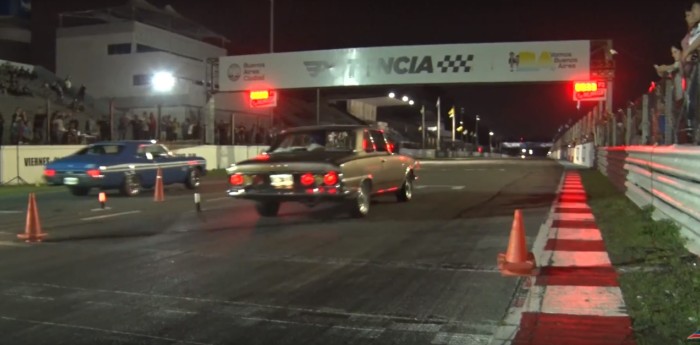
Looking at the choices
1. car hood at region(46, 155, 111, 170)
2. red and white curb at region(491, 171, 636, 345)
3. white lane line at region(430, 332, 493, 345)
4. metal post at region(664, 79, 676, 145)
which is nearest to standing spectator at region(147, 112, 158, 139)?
car hood at region(46, 155, 111, 170)

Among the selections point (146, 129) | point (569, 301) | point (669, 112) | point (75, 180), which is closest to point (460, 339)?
point (569, 301)

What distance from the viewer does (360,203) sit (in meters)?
12.1

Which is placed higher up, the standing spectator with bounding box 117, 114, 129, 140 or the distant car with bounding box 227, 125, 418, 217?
the standing spectator with bounding box 117, 114, 129, 140

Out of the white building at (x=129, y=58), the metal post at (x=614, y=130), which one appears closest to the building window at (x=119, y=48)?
the white building at (x=129, y=58)

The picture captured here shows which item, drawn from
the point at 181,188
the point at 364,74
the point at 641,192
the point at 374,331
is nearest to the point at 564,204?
the point at 641,192

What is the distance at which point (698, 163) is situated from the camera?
24.7 ft

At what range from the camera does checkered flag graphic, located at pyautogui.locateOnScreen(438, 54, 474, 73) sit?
102ft

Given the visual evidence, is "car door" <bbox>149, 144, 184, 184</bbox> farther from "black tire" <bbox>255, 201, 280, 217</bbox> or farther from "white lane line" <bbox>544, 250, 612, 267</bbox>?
"white lane line" <bbox>544, 250, 612, 267</bbox>

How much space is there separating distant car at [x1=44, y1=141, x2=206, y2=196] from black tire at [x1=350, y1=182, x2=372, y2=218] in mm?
7795

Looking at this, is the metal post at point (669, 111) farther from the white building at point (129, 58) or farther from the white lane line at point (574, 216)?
the white building at point (129, 58)

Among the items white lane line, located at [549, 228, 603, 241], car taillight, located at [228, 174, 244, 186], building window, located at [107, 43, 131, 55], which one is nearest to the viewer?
white lane line, located at [549, 228, 603, 241]

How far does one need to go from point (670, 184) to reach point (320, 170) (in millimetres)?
5231

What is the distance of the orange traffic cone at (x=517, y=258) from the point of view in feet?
23.2

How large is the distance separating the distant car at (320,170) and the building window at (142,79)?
33608 millimetres
